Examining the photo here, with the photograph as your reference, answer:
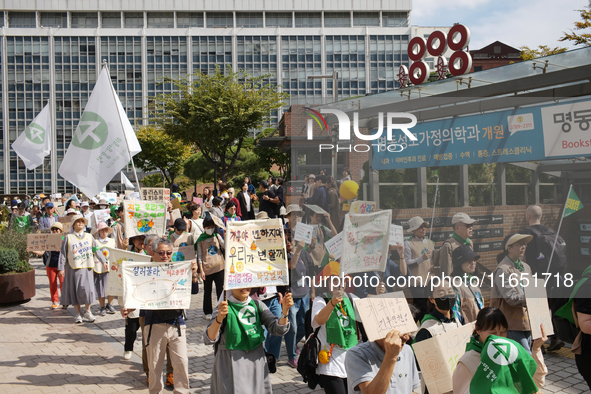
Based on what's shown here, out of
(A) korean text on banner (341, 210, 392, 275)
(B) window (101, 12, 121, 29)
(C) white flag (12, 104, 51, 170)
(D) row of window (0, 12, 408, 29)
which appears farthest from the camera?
(B) window (101, 12, 121, 29)

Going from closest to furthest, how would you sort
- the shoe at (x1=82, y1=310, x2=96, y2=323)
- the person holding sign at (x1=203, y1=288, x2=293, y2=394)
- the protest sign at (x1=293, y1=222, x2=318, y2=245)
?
1. the person holding sign at (x1=203, y1=288, x2=293, y2=394)
2. the protest sign at (x1=293, y1=222, x2=318, y2=245)
3. the shoe at (x1=82, y1=310, x2=96, y2=323)

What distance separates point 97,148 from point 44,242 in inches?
99.3

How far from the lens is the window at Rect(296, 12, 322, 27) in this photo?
63031 mm

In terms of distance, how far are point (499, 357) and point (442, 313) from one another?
56.9 inches

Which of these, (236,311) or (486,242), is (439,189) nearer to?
(486,242)

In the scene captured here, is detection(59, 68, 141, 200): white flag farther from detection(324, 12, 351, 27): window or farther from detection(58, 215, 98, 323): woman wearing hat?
detection(324, 12, 351, 27): window

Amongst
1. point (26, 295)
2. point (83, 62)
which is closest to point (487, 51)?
point (83, 62)

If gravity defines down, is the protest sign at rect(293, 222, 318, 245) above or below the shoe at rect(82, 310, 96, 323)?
above

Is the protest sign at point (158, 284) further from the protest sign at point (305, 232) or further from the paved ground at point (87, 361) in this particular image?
the paved ground at point (87, 361)

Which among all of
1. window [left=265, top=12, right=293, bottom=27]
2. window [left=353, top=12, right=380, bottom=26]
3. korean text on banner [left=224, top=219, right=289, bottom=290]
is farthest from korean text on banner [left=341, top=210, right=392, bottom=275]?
window [left=353, top=12, right=380, bottom=26]

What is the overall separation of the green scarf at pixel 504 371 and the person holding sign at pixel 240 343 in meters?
1.74

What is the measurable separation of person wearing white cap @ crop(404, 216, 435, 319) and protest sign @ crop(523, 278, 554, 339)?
0.85m

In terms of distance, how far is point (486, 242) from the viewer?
4.45 meters

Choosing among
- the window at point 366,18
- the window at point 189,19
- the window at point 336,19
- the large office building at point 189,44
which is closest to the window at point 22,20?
the large office building at point 189,44
